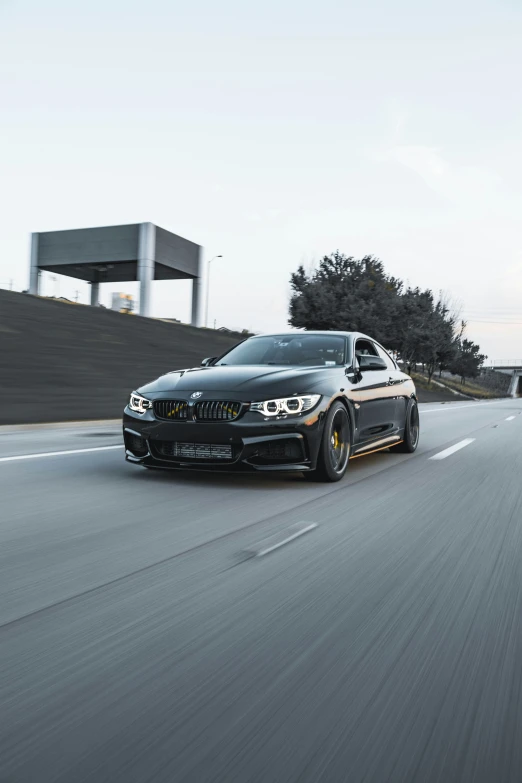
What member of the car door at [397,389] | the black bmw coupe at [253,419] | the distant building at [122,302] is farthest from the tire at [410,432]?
the distant building at [122,302]

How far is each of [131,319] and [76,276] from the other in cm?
1974

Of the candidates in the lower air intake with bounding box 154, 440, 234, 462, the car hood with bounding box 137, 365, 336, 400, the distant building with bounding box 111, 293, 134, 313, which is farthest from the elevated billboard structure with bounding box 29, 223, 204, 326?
the lower air intake with bounding box 154, 440, 234, 462

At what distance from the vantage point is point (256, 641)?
2953mm

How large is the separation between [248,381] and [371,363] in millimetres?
2016

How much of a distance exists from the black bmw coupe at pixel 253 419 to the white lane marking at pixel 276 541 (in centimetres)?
143

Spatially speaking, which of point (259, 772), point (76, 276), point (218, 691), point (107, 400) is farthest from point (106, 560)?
point (76, 276)

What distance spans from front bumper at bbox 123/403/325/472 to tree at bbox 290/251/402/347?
43513mm

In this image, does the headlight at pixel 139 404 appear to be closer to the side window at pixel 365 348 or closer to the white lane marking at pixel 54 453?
the white lane marking at pixel 54 453

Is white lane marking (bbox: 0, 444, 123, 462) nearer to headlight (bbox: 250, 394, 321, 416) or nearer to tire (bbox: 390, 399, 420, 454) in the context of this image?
headlight (bbox: 250, 394, 321, 416)

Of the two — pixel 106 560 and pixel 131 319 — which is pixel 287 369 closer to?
pixel 106 560

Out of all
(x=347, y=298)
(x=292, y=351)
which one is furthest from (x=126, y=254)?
(x=292, y=351)

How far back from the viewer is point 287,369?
7.40m

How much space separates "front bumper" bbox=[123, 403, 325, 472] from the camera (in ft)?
21.2

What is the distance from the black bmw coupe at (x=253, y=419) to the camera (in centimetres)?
650
